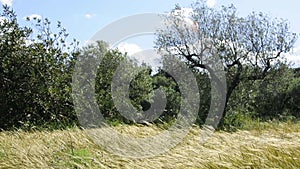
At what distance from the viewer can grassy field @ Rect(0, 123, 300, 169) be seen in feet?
11.2

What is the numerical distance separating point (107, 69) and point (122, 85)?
40.8 inches

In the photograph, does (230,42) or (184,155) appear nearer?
(184,155)

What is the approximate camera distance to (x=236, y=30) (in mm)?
21562

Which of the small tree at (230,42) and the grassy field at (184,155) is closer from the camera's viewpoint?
the grassy field at (184,155)

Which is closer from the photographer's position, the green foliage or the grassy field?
the grassy field

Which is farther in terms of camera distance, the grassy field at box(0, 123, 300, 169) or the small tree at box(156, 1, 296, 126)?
the small tree at box(156, 1, 296, 126)

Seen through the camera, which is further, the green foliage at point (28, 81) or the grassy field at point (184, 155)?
the green foliage at point (28, 81)

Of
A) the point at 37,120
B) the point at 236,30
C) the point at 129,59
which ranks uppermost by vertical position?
the point at 236,30

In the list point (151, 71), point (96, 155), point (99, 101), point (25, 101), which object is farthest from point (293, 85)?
point (96, 155)

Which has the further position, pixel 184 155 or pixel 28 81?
pixel 28 81

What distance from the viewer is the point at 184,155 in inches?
157

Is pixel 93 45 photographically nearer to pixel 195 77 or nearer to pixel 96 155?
pixel 195 77

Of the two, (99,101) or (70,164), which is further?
(99,101)

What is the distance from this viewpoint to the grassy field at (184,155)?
342cm
